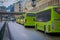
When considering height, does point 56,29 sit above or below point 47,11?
below

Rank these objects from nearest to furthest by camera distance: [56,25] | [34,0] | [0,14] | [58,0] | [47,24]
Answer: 1. [56,25]
2. [47,24]
3. [58,0]
4. [34,0]
5. [0,14]

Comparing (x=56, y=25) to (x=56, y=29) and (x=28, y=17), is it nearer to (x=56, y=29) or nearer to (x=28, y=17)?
(x=56, y=29)

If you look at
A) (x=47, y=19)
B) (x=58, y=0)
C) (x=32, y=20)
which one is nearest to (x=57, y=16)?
(x=47, y=19)

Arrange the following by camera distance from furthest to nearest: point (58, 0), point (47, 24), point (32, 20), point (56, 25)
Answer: point (58, 0) < point (32, 20) < point (47, 24) < point (56, 25)

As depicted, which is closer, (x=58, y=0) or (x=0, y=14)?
(x=58, y=0)

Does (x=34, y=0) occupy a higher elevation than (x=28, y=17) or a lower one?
higher

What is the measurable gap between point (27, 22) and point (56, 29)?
17032mm

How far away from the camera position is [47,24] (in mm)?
19875

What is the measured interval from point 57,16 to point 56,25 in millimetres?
719

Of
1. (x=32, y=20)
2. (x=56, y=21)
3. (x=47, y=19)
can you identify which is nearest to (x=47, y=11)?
(x=47, y=19)

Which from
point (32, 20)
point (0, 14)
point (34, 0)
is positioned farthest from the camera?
point (0, 14)

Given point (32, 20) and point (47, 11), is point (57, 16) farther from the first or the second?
point (32, 20)

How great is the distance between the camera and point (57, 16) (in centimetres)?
1861

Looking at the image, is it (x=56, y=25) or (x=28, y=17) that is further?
(x=28, y=17)
